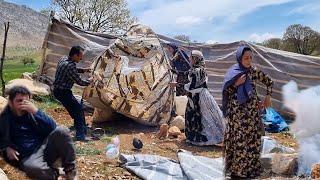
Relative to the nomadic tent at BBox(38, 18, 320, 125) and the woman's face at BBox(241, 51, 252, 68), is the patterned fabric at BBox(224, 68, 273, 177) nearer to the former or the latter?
the woman's face at BBox(241, 51, 252, 68)

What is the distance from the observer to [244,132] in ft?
17.5

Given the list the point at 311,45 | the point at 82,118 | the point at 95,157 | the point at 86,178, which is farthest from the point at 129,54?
the point at 311,45

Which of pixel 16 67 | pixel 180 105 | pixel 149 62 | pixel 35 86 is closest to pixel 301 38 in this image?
pixel 180 105

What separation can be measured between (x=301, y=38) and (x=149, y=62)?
8.69 m

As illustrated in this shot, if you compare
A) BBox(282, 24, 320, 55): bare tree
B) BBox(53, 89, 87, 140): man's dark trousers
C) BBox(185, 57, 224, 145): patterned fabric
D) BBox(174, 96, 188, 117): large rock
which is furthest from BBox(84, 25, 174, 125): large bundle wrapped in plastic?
BBox(282, 24, 320, 55): bare tree

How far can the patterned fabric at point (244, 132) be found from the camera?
5.30m

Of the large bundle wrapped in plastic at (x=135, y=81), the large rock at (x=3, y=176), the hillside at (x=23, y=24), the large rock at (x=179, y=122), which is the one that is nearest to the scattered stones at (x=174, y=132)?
the large rock at (x=179, y=122)

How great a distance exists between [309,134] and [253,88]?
3.21ft

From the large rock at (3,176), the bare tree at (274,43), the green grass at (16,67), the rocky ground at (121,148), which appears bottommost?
the green grass at (16,67)

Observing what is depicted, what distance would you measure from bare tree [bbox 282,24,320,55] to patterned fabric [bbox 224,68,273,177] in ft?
36.2

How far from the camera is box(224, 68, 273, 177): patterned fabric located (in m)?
5.30

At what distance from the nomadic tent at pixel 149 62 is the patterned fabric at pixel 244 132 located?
3.19 metres

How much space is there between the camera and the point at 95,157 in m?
6.21

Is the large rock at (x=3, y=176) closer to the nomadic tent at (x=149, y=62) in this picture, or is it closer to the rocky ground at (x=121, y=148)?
the rocky ground at (x=121, y=148)
